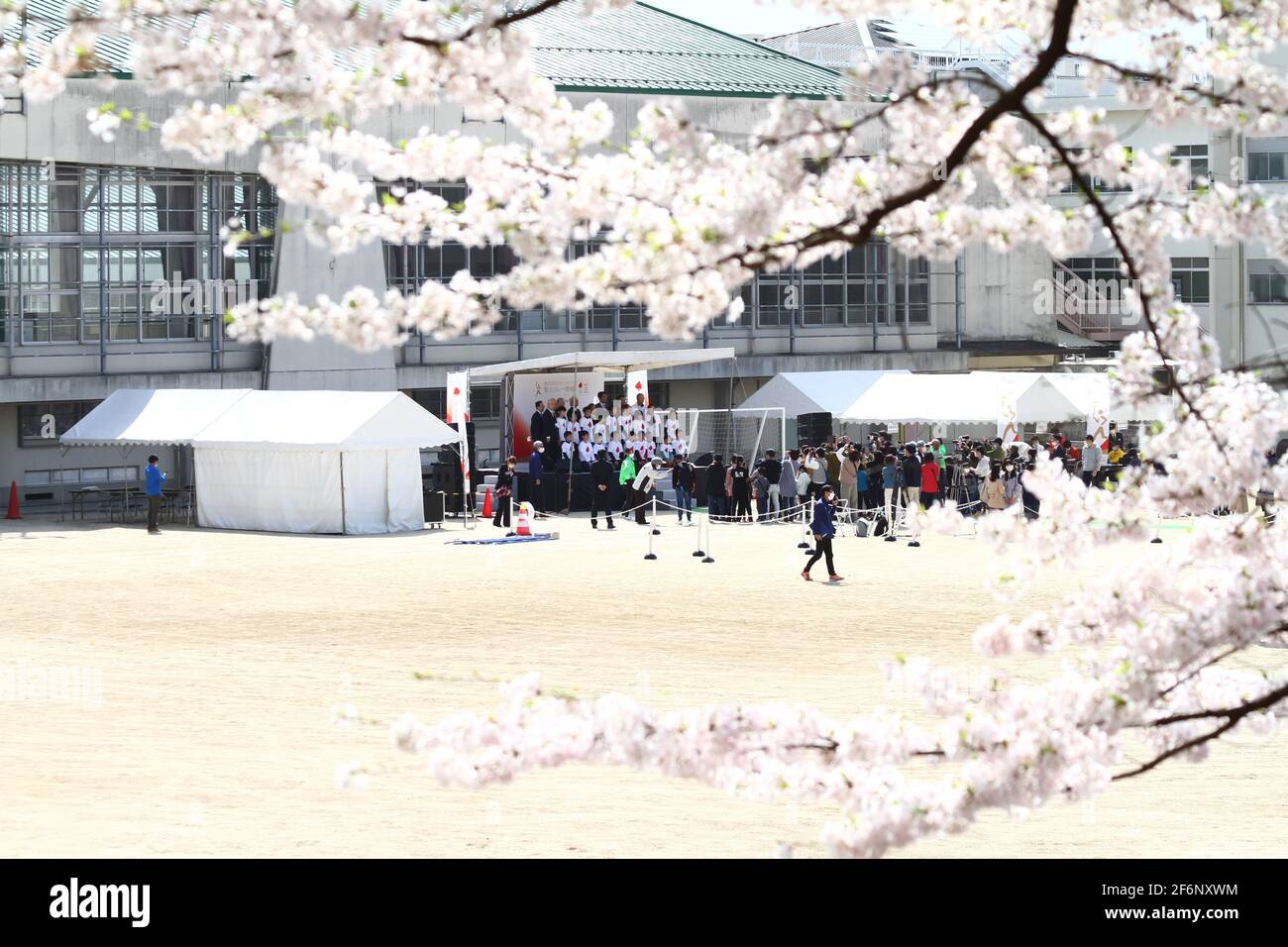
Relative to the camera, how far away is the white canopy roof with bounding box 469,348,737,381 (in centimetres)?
4069

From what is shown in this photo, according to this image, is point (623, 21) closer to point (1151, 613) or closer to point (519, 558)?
point (519, 558)

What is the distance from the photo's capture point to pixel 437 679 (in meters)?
7.42

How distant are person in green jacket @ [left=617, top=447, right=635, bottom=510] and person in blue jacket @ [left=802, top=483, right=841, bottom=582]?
12278 millimetres

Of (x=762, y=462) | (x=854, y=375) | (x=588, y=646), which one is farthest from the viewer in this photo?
(x=854, y=375)

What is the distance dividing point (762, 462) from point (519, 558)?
9010 millimetres

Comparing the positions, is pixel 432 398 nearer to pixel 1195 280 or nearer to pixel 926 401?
pixel 926 401

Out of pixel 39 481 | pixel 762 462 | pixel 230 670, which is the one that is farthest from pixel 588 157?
pixel 39 481

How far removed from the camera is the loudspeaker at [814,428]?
43.4m

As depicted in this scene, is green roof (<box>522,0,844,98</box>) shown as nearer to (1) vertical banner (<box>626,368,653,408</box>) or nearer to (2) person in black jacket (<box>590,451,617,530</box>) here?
(1) vertical banner (<box>626,368,653,408</box>)

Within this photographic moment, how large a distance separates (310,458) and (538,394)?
8.02 metres

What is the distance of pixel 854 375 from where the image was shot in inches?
1805

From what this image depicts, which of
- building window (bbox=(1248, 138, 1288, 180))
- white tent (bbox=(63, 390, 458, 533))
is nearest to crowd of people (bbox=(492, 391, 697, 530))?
white tent (bbox=(63, 390, 458, 533))

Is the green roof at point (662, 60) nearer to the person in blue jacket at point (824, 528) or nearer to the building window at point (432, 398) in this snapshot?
the building window at point (432, 398)

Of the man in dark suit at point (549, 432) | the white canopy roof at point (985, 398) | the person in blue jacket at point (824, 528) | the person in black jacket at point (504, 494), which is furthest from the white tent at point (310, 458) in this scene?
the white canopy roof at point (985, 398)
